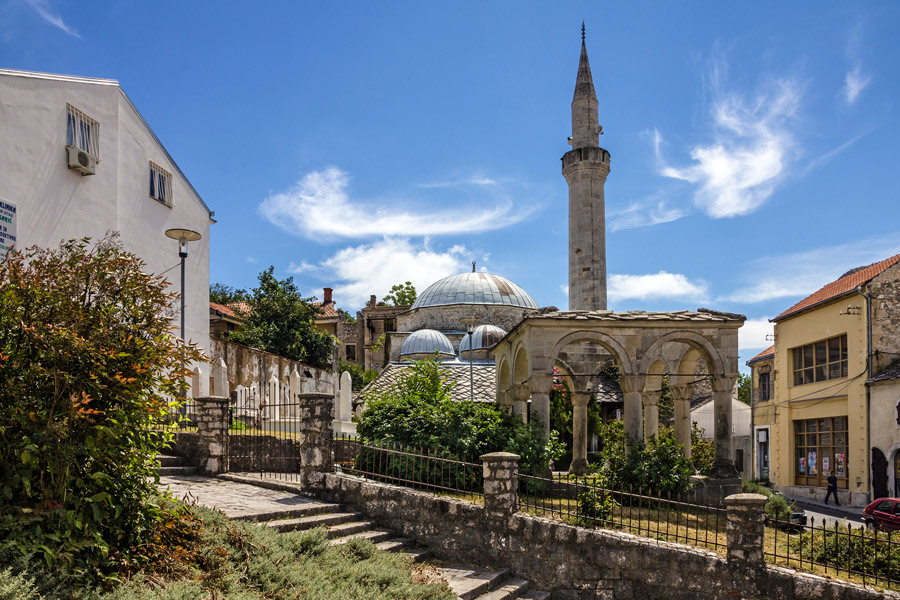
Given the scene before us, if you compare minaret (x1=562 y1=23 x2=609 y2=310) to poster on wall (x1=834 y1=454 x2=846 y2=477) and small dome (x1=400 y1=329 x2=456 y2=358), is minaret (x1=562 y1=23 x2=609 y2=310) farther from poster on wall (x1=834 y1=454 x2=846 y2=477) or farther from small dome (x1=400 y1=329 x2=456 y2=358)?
small dome (x1=400 y1=329 x2=456 y2=358)

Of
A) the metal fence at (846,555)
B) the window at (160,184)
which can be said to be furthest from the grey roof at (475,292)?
the metal fence at (846,555)

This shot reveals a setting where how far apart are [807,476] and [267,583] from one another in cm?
2188

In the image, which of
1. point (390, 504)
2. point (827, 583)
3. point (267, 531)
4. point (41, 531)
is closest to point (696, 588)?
point (827, 583)

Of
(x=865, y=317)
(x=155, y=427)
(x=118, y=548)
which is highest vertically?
(x=865, y=317)

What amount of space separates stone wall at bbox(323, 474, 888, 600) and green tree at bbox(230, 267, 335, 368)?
22.0 meters

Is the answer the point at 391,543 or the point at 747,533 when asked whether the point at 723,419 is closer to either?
the point at 747,533

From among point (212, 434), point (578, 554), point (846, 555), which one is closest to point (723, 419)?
point (846, 555)

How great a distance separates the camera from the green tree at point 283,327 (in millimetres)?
31500

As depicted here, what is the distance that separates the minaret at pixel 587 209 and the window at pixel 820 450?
7.96m

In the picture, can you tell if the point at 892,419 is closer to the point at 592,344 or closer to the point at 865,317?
the point at 865,317

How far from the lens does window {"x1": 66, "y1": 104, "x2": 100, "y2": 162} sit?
623 inches

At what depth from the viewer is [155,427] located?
647 cm

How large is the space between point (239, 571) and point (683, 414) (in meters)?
11.4

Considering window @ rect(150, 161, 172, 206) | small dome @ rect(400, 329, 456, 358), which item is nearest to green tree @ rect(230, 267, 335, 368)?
small dome @ rect(400, 329, 456, 358)
